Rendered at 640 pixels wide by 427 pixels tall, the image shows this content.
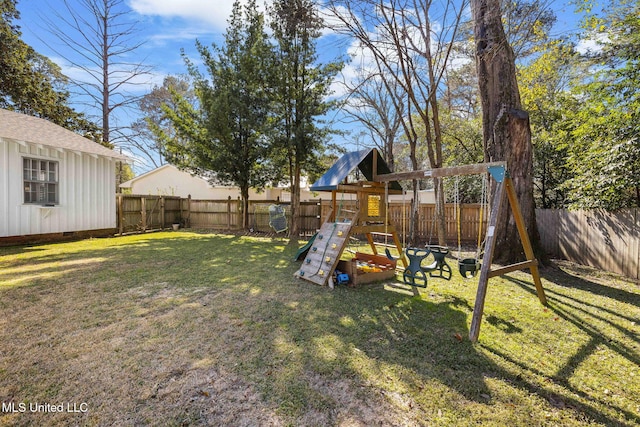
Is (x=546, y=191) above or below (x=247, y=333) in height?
above

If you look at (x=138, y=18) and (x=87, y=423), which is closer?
(x=87, y=423)

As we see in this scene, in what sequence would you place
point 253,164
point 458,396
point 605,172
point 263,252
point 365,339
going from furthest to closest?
point 253,164, point 263,252, point 605,172, point 365,339, point 458,396

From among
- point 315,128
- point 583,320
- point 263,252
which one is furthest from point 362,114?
point 583,320

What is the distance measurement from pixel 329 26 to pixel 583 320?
8.09m

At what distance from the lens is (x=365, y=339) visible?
310cm

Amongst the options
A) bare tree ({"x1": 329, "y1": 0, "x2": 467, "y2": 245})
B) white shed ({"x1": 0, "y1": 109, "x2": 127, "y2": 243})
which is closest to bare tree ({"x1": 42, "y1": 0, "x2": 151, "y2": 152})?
white shed ({"x1": 0, "y1": 109, "x2": 127, "y2": 243})

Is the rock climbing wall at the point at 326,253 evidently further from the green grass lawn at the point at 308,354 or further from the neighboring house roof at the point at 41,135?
the neighboring house roof at the point at 41,135

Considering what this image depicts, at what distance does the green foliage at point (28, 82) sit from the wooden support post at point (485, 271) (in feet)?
62.6

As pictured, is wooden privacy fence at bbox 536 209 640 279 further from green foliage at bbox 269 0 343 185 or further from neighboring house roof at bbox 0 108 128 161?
neighboring house roof at bbox 0 108 128 161

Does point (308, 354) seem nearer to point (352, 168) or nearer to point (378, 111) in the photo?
point (352, 168)

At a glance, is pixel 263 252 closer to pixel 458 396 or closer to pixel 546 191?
pixel 458 396

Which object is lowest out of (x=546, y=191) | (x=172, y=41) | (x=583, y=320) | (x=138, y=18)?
(x=583, y=320)

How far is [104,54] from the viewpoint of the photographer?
55.1 feet

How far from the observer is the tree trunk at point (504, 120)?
6.32m
